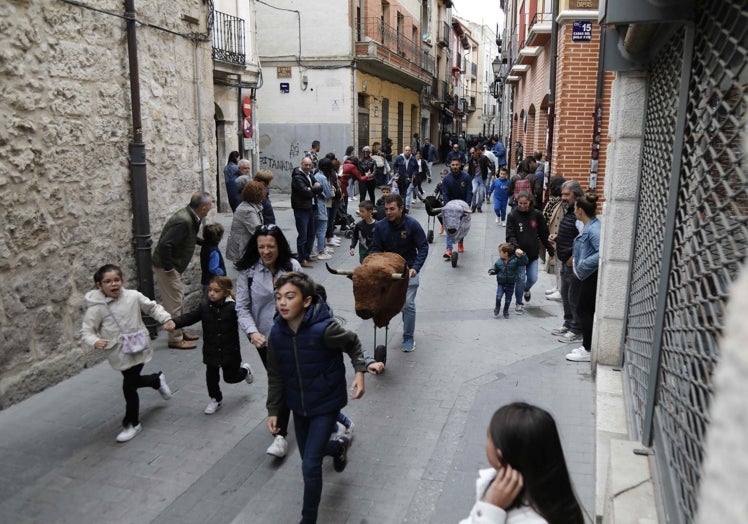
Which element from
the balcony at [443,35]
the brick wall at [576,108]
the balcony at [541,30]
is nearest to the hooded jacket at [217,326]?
the brick wall at [576,108]

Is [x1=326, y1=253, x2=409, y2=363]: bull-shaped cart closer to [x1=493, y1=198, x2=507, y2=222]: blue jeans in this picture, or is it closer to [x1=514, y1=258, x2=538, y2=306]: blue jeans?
[x1=514, y1=258, x2=538, y2=306]: blue jeans

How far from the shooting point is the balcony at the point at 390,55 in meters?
22.3

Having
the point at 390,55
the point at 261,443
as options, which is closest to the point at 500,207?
the point at 261,443

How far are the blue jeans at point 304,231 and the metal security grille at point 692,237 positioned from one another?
7068mm

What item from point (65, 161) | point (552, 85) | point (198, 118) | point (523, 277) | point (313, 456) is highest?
point (552, 85)

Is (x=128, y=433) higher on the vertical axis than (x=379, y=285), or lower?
lower

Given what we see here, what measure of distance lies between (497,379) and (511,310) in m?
2.57

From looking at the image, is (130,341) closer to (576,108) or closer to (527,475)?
(527,475)

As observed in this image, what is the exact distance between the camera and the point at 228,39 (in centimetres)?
1600

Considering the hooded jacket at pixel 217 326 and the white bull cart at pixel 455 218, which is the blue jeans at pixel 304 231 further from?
the hooded jacket at pixel 217 326

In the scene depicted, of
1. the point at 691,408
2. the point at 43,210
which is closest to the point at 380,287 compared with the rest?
the point at 43,210

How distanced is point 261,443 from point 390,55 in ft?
73.2

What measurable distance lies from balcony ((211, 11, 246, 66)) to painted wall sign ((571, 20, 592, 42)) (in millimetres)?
8254

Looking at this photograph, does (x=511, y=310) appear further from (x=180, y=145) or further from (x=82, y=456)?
(x=82, y=456)
